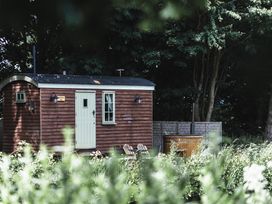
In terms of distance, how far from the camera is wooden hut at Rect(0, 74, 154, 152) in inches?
619

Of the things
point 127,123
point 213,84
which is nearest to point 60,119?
point 127,123

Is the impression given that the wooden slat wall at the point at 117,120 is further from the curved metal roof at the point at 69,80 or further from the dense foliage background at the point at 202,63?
the dense foliage background at the point at 202,63

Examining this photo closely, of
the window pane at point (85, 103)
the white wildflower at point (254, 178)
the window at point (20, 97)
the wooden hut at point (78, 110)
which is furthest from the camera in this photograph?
the window pane at point (85, 103)

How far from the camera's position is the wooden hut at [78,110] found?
15.7 m

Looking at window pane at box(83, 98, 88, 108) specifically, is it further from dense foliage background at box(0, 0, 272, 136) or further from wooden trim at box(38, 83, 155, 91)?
dense foliage background at box(0, 0, 272, 136)

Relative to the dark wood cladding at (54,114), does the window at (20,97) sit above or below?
above

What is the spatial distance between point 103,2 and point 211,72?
22624 millimetres

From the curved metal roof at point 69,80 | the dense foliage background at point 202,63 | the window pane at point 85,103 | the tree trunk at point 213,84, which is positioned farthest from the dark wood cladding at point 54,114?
the tree trunk at point 213,84

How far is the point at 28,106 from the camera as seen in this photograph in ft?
52.7

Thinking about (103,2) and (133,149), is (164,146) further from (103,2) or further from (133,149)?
(103,2)

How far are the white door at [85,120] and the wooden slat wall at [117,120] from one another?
145mm

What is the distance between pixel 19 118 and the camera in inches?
650

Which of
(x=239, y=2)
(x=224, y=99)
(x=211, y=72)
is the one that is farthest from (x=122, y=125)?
(x=224, y=99)

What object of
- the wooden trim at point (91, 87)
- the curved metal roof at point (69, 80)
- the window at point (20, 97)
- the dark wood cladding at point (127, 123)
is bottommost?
the dark wood cladding at point (127, 123)
